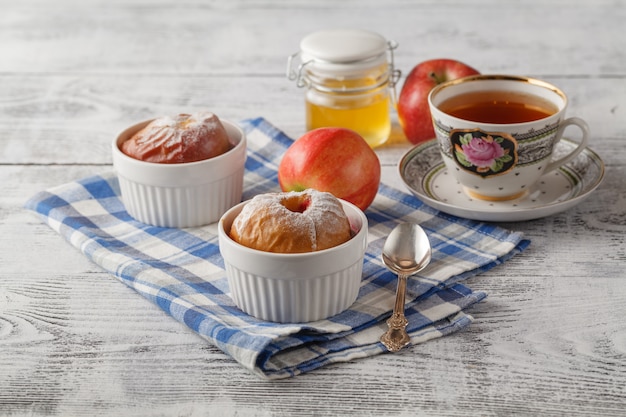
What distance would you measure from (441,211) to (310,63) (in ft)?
1.48

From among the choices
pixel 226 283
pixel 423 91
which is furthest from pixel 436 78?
pixel 226 283

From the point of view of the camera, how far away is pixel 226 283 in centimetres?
126

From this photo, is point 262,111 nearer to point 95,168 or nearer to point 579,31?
point 95,168

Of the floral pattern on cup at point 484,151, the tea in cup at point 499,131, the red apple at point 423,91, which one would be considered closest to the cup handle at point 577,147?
the tea in cup at point 499,131

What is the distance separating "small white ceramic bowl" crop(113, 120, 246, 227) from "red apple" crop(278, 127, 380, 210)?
11cm

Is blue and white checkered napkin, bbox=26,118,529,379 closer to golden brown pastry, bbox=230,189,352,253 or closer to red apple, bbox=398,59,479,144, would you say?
golden brown pastry, bbox=230,189,352,253

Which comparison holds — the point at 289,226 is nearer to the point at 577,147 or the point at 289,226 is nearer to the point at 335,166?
the point at 335,166

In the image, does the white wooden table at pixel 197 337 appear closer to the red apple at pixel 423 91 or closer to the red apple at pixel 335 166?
the red apple at pixel 423 91

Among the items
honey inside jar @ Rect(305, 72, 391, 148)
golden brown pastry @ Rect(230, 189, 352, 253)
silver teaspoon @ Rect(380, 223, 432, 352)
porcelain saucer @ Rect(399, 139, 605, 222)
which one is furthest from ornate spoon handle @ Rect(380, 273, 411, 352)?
honey inside jar @ Rect(305, 72, 391, 148)

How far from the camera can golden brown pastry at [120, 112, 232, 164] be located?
142 cm

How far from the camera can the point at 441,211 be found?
1.47 metres

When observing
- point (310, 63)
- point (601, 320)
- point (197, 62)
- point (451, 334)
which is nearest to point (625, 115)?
point (310, 63)

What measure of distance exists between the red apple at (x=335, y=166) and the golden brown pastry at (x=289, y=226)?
0.22 m

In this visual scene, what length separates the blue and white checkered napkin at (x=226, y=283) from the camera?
1100mm
